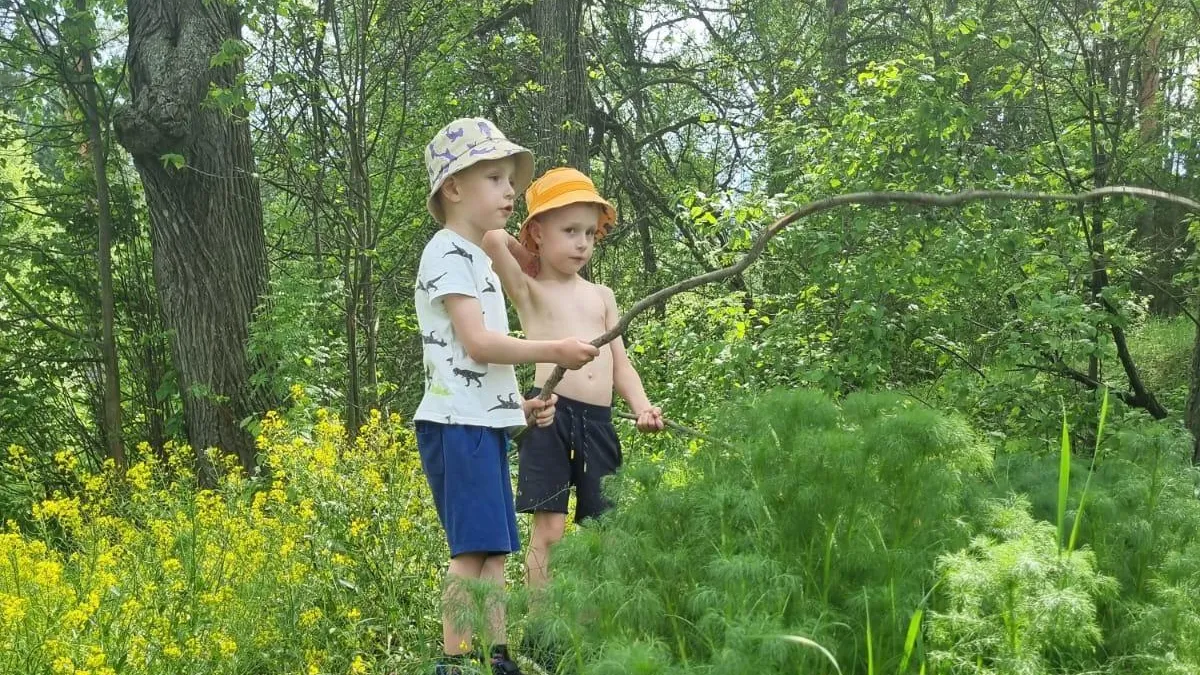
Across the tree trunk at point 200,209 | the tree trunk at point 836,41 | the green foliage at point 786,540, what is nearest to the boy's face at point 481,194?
the green foliage at point 786,540

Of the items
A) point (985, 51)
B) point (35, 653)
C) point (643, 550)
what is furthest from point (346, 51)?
point (985, 51)

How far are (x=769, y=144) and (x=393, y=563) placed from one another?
5.39 m

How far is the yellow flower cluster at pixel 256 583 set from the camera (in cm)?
270

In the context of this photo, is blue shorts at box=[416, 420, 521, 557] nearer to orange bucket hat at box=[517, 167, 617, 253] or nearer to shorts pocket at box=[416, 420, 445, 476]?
shorts pocket at box=[416, 420, 445, 476]

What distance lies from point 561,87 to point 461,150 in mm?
4189

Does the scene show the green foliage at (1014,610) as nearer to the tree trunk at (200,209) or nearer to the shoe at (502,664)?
the shoe at (502,664)

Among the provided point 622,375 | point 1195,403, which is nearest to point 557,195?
point 622,375

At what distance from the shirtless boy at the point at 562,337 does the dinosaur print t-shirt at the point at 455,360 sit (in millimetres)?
311

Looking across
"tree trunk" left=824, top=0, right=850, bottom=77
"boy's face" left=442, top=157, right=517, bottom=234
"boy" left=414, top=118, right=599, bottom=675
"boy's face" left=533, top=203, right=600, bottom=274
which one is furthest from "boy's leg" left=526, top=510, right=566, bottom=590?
"tree trunk" left=824, top=0, right=850, bottom=77

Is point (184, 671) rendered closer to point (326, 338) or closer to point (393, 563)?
point (393, 563)

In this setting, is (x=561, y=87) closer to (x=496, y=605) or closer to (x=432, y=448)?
(x=432, y=448)

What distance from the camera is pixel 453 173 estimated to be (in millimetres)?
2674

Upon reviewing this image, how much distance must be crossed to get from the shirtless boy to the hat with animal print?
222 mm

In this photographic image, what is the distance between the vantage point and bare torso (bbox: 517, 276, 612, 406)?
119 inches
